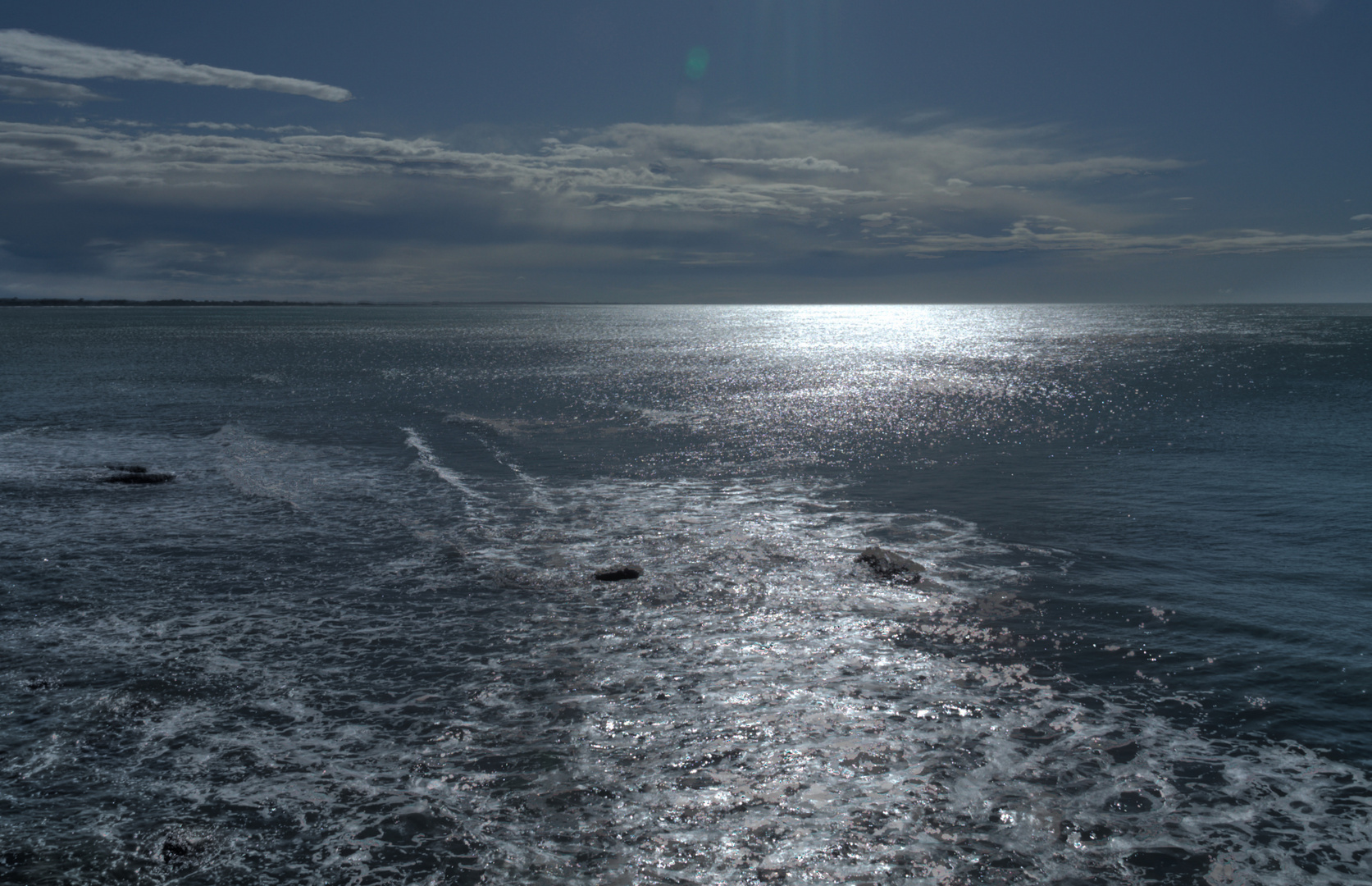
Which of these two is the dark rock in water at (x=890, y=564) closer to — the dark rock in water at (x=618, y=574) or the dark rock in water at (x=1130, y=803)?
the dark rock in water at (x=618, y=574)

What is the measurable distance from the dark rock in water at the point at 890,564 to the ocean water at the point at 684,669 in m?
0.58

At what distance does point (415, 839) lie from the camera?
30.7ft

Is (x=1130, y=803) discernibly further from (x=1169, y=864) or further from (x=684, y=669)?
(x=684, y=669)

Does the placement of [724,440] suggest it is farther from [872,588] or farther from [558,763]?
[558,763]

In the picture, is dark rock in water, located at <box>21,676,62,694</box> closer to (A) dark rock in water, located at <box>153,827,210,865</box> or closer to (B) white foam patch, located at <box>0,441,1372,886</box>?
(B) white foam patch, located at <box>0,441,1372,886</box>

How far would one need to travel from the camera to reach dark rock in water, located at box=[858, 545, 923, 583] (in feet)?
60.1

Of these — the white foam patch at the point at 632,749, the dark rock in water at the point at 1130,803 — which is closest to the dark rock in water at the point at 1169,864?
the white foam patch at the point at 632,749

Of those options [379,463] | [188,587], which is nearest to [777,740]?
[188,587]

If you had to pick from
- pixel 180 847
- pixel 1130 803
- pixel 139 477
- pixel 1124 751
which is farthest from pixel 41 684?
pixel 139 477

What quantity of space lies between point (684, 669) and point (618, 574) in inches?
192

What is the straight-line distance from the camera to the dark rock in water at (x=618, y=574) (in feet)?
59.9

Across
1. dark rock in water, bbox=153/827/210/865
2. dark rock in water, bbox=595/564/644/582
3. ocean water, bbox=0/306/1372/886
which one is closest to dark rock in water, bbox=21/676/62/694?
ocean water, bbox=0/306/1372/886

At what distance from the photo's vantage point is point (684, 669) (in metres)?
13.8

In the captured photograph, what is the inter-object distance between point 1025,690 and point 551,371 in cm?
7197
